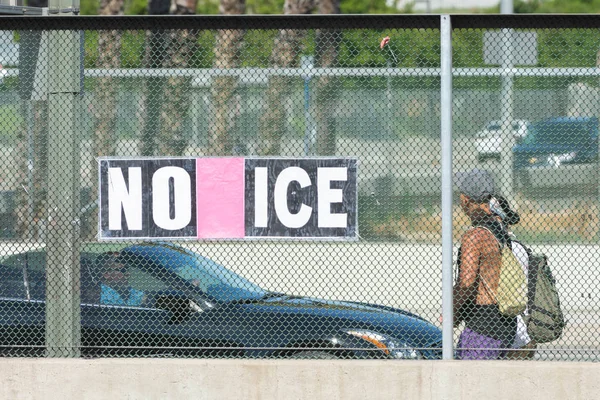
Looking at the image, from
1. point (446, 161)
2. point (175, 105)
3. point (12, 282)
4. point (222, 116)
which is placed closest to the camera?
point (446, 161)

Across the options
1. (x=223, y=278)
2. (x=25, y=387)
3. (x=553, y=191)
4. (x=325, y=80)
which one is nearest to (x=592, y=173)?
(x=553, y=191)

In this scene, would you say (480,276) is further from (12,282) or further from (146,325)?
(12,282)

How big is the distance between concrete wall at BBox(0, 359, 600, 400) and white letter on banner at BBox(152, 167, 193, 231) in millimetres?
826

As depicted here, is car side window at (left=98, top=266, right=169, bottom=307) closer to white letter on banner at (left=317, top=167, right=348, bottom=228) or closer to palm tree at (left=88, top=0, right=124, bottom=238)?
palm tree at (left=88, top=0, right=124, bottom=238)

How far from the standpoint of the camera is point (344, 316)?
6.46 meters

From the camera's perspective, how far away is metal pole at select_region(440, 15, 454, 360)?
5.55 metres

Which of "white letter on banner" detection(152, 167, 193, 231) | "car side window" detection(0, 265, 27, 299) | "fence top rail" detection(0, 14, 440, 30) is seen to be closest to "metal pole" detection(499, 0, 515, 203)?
"fence top rail" detection(0, 14, 440, 30)

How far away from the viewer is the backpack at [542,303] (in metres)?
5.70

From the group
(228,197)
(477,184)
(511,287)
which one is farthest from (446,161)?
(228,197)

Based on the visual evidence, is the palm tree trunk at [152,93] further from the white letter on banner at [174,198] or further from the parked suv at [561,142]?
the parked suv at [561,142]

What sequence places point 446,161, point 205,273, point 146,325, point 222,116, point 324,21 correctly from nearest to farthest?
point 446,161
point 324,21
point 222,116
point 146,325
point 205,273

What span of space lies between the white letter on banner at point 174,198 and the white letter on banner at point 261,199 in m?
0.40

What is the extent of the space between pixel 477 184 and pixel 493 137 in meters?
0.30

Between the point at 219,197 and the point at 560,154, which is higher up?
the point at 560,154
